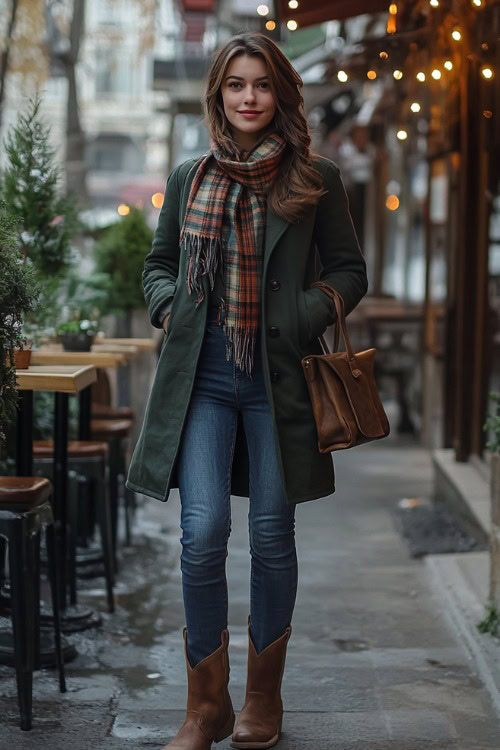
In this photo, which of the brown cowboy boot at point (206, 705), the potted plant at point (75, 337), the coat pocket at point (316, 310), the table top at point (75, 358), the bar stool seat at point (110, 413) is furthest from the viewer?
the bar stool seat at point (110, 413)

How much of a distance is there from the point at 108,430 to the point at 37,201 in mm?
1224

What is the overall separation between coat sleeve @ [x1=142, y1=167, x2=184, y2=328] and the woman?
0.04 m

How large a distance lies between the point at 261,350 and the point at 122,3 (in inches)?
635

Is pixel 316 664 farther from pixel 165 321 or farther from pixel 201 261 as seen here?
pixel 201 261

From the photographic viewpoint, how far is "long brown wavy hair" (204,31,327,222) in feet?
12.1

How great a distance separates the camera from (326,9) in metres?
6.02

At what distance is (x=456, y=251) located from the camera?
29.0ft

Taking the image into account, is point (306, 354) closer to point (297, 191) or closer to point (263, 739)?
point (297, 191)

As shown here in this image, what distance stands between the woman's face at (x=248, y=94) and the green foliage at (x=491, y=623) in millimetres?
2323

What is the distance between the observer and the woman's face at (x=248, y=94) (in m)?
3.68

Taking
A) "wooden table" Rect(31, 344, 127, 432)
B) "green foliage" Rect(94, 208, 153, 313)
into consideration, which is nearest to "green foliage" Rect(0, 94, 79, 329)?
"wooden table" Rect(31, 344, 127, 432)

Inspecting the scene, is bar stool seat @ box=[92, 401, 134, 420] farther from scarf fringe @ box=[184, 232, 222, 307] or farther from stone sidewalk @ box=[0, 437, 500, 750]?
scarf fringe @ box=[184, 232, 222, 307]

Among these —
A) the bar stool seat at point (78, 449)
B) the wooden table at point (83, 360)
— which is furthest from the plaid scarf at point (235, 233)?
the bar stool seat at point (78, 449)

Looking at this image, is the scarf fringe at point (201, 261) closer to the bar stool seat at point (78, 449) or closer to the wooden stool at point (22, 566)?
the wooden stool at point (22, 566)
